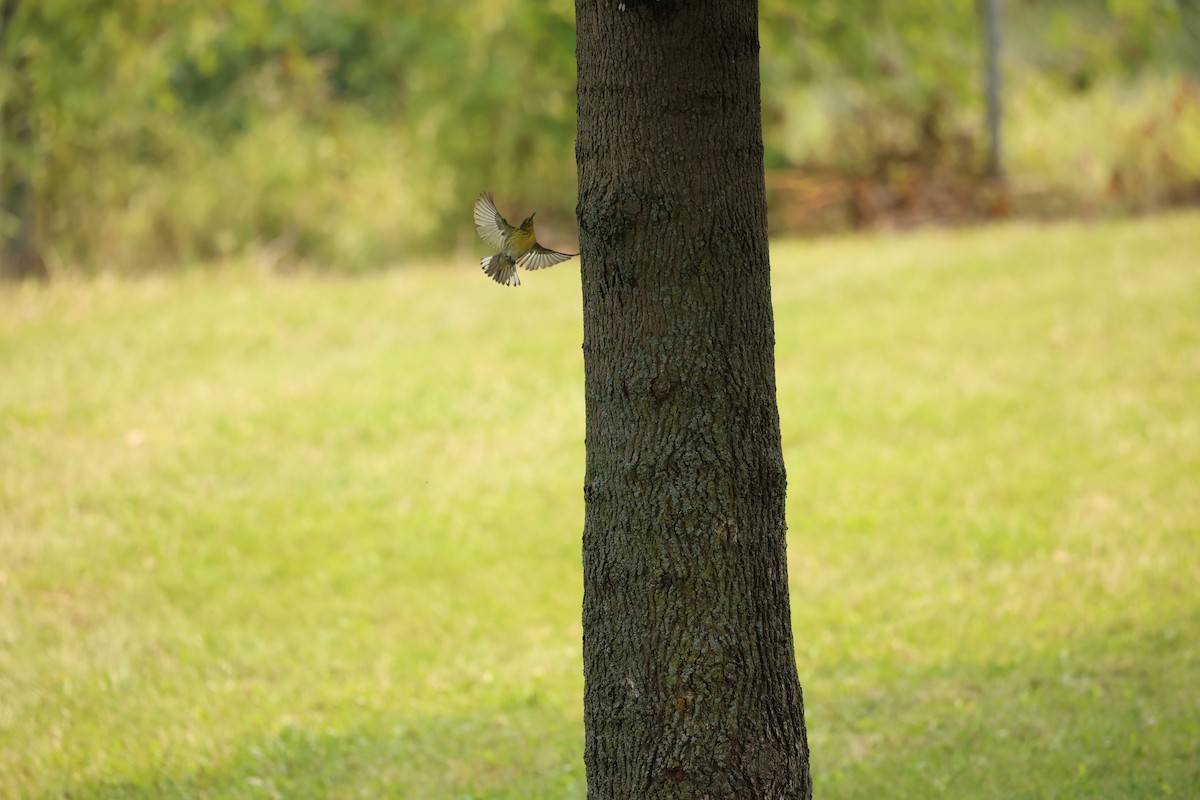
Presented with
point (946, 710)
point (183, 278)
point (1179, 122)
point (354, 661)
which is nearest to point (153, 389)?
point (183, 278)

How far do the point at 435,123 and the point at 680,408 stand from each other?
1206cm

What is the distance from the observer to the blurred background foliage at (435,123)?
1248 centimetres

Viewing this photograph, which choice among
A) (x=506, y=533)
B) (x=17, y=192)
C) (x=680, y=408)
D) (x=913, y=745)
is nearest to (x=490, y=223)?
(x=680, y=408)

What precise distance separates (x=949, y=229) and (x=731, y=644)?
11.6 m

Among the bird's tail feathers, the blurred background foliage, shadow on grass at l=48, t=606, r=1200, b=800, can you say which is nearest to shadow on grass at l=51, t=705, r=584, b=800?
shadow on grass at l=48, t=606, r=1200, b=800

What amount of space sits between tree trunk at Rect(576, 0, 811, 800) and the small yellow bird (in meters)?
0.35

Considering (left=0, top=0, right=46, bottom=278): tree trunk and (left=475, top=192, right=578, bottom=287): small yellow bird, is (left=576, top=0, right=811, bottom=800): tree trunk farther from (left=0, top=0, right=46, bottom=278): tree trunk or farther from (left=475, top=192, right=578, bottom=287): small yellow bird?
(left=0, top=0, right=46, bottom=278): tree trunk

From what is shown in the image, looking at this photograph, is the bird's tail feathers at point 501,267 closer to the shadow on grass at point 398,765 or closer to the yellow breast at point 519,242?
the yellow breast at point 519,242

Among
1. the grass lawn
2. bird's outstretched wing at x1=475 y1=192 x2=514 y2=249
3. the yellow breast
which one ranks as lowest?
the grass lawn

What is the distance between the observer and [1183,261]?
450 inches

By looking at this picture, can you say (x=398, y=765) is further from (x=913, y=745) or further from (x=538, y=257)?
(x=538, y=257)

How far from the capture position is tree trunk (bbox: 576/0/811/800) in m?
3.20

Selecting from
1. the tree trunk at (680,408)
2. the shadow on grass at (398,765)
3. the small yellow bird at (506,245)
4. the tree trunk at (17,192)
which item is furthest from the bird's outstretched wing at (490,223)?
the tree trunk at (17,192)

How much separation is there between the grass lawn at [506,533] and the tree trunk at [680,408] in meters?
1.52
